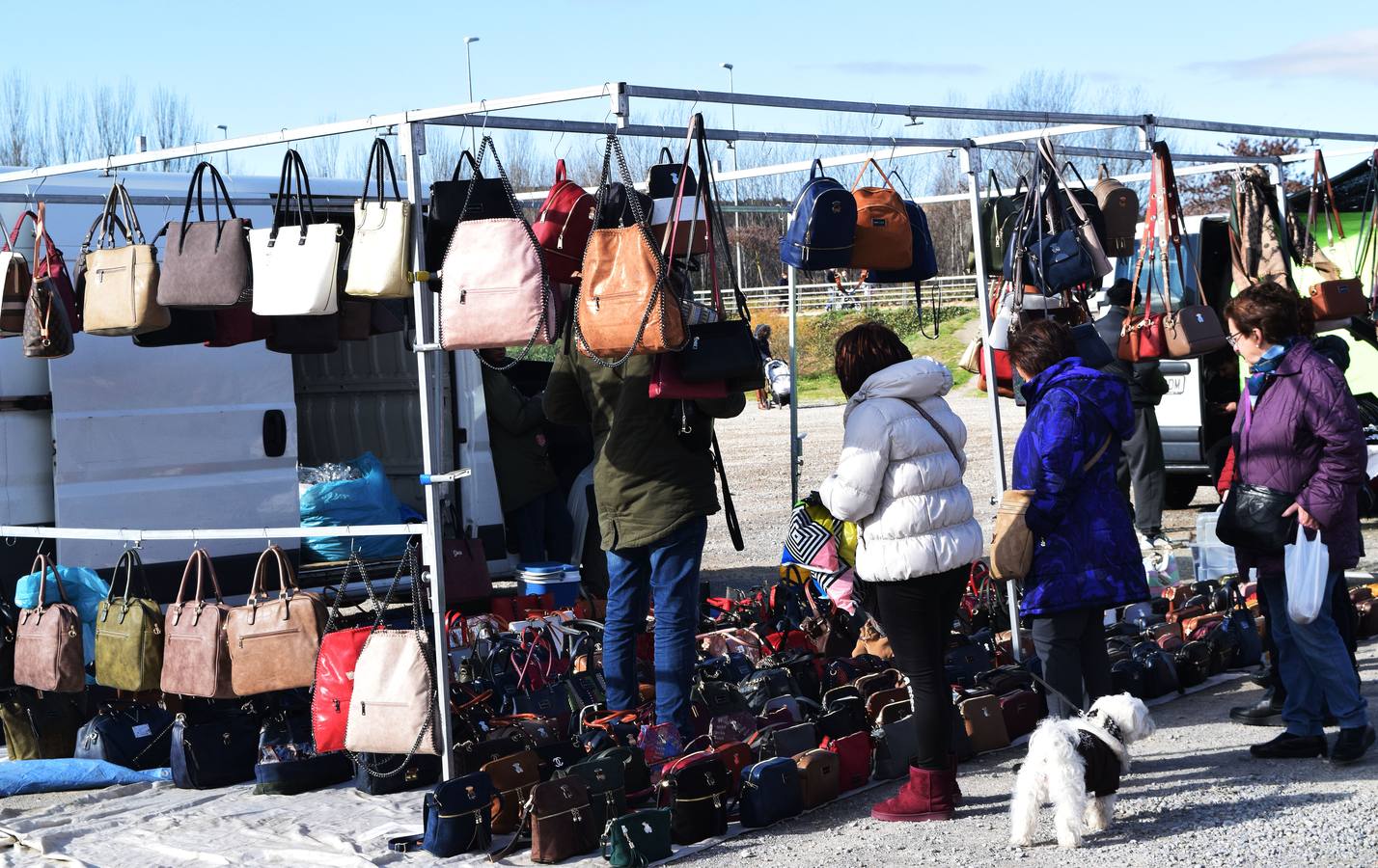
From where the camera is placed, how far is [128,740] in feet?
19.5

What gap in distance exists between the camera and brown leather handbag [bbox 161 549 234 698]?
547 cm

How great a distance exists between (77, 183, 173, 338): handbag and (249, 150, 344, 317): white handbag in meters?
0.61

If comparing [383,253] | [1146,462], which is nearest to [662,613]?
[383,253]

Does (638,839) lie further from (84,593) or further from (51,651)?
(84,593)

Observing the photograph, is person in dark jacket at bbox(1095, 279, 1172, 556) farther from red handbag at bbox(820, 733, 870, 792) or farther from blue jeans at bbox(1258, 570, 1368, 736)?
→ red handbag at bbox(820, 733, 870, 792)

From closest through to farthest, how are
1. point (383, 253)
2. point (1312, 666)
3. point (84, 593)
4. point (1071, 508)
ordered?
point (1071, 508)
point (383, 253)
point (1312, 666)
point (84, 593)

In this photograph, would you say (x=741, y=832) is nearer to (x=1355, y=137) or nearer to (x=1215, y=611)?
(x=1215, y=611)

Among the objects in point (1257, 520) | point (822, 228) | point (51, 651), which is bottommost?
point (51, 651)

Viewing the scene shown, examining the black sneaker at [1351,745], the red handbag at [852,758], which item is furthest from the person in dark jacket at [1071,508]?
the black sneaker at [1351,745]

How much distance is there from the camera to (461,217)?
5031mm

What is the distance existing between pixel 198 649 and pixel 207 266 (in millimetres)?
1442

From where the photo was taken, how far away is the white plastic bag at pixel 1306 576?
5.07m

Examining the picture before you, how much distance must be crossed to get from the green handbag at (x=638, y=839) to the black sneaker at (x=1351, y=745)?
2399 mm

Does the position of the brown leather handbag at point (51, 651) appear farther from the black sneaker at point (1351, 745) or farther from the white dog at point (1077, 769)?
the black sneaker at point (1351, 745)
